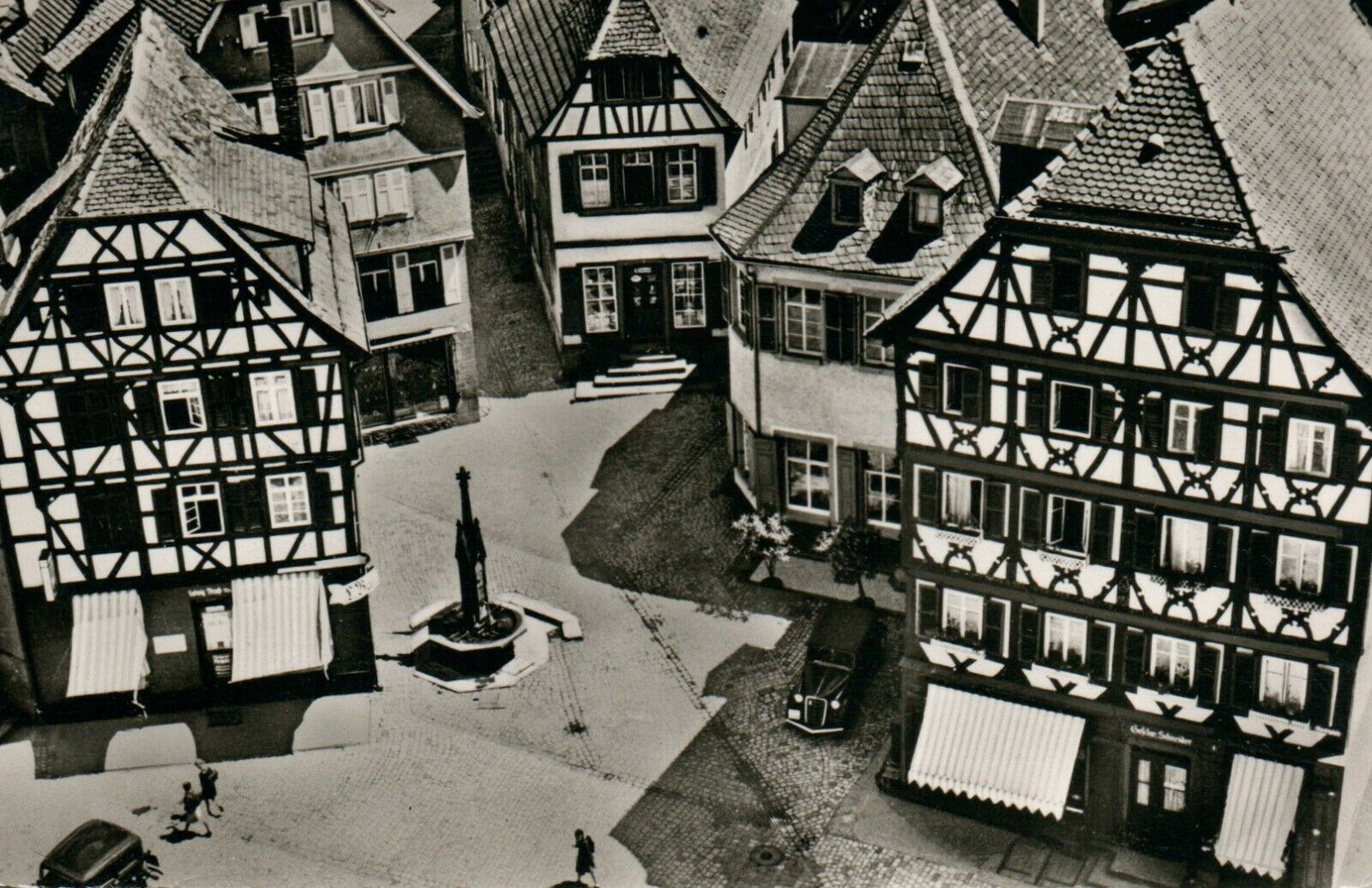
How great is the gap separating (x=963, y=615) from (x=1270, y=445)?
349 inches

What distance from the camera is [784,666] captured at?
5466cm

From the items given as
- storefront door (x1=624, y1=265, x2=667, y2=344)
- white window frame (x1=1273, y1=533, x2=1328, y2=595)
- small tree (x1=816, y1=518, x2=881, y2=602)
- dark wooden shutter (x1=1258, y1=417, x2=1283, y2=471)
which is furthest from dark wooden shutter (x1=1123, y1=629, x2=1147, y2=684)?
storefront door (x1=624, y1=265, x2=667, y2=344)

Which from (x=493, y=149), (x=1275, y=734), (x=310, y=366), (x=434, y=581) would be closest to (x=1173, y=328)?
(x=1275, y=734)

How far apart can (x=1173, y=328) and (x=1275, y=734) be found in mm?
9409

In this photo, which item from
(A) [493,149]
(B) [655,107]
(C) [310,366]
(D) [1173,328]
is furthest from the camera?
(A) [493,149]

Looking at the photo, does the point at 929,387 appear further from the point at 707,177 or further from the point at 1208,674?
the point at 707,177

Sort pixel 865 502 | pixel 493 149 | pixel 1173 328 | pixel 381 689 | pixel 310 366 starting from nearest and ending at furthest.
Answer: pixel 1173 328, pixel 310 366, pixel 381 689, pixel 865 502, pixel 493 149

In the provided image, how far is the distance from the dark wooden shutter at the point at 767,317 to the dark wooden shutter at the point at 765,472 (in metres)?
3.03

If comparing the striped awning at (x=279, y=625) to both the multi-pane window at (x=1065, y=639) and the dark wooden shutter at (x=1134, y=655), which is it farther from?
the dark wooden shutter at (x=1134, y=655)

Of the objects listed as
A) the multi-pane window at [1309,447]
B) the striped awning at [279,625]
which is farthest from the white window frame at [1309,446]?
the striped awning at [279,625]

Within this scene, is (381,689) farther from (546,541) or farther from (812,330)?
(812,330)

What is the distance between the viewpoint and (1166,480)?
43.7 metres

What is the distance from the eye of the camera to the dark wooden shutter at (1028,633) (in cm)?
4669

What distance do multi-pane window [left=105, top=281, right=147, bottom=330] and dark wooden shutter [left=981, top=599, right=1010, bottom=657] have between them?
71.0ft
